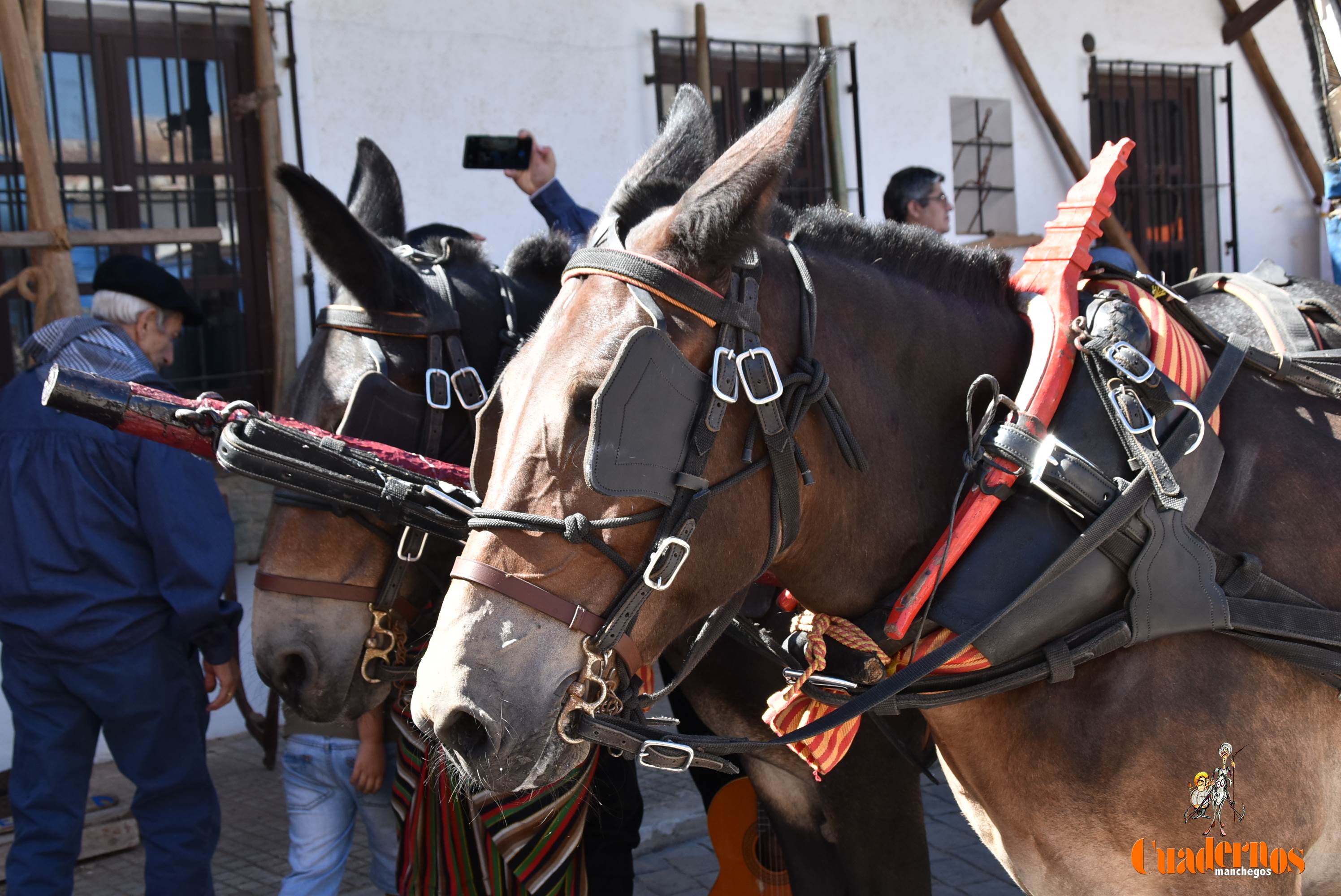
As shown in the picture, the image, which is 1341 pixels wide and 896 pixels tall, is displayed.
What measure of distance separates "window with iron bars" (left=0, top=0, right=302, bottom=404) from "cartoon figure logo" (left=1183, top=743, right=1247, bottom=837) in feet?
13.4

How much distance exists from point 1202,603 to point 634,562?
2.78 ft

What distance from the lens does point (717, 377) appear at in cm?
153

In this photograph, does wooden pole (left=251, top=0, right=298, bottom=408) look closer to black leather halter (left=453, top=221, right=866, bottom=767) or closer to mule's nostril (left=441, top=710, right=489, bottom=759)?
black leather halter (left=453, top=221, right=866, bottom=767)

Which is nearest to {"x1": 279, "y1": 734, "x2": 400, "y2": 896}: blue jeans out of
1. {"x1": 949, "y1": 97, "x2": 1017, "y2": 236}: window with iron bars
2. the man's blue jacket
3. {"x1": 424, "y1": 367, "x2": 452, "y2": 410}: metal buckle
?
the man's blue jacket

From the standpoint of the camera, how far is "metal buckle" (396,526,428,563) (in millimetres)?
2365

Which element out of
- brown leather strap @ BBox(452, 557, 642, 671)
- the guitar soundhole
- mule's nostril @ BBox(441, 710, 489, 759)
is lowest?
the guitar soundhole

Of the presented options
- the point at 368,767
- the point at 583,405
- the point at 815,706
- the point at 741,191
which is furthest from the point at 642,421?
the point at 368,767

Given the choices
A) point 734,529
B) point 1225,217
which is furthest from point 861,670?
point 1225,217

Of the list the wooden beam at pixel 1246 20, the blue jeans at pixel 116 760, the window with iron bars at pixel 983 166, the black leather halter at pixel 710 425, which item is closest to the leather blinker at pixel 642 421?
the black leather halter at pixel 710 425

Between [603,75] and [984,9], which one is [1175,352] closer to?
[603,75]

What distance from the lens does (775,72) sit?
6.39 m

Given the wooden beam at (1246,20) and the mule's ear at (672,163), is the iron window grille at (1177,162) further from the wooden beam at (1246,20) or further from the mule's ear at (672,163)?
the mule's ear at (672,163)

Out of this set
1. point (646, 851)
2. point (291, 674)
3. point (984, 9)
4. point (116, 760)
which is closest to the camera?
point (291, 674)

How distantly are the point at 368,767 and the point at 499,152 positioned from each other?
1.95 meters
